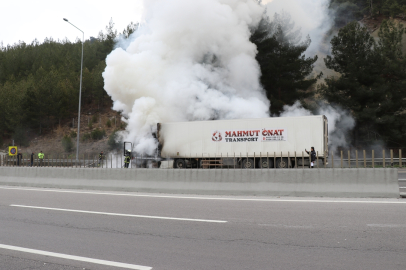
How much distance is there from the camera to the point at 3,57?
75625 mm

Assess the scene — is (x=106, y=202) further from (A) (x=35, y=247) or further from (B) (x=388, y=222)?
(B) (x=388, y=222)

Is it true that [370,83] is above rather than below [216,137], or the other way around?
above

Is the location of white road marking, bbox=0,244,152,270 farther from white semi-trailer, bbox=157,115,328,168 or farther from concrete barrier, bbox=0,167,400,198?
white semi-trailer, bbox=157,115,328,168

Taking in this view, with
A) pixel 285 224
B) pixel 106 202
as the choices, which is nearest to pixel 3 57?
pixel 106 202

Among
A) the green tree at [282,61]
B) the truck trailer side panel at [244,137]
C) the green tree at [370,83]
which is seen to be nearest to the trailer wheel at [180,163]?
the truck trailer side panel at [244,137]

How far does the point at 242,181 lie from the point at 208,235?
15.8 feet

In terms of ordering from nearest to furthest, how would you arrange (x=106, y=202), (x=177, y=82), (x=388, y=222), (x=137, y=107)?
(x=388, y=222) < (x=106, y=202) < (x=137, y=107) < (x=177, y=82)

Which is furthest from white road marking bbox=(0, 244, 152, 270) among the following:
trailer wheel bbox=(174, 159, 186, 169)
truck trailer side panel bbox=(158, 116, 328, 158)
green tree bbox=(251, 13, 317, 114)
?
green tree bbox=(251, 13, 317, 114)

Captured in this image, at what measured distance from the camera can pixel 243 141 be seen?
71.0 feet

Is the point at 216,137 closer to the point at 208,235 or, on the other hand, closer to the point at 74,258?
A: the point at 208,235

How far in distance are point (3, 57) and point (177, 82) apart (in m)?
63.9

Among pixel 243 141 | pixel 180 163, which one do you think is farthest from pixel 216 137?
pixel 180 163

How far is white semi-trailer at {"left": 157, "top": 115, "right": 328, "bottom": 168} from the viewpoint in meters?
20.3

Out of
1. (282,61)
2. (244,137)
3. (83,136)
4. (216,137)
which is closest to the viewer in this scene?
(244,137)
